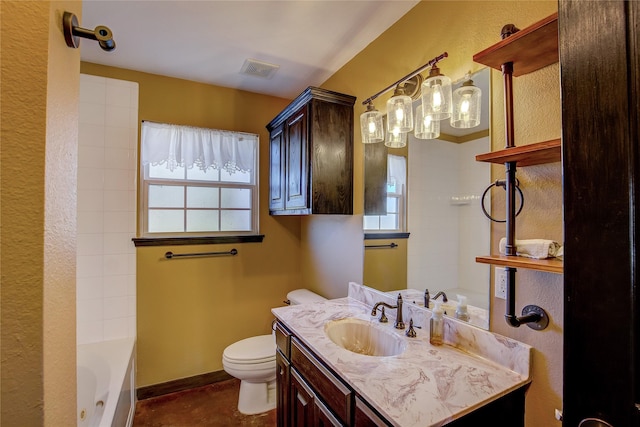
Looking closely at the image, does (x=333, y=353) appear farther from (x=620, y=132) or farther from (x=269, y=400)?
(x=269, y=400)

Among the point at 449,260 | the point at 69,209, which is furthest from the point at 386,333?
the point at 69,209

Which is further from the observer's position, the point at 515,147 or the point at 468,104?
the point at 468,104

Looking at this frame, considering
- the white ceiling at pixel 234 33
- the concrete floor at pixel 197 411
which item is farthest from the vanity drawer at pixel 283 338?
the white ceiling at pixel 234 33

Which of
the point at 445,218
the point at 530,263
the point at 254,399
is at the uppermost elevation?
the point at 445,218

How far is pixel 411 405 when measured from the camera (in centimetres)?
85

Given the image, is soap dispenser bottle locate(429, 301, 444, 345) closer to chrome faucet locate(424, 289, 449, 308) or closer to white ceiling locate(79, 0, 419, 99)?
chrome faucet locate(424, 289, 449, 308)

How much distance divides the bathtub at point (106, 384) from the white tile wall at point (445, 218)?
1.68 m

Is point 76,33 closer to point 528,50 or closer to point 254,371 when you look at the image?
point 528,50

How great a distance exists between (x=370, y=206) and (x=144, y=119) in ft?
6.17

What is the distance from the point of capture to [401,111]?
139 centimetres

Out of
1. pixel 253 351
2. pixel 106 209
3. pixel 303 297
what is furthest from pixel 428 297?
pixel 106 209

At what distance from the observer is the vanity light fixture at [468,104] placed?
1130 mm

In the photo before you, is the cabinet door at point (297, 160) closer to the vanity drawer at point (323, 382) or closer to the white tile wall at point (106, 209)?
the vanity drawer at point (323, 382)

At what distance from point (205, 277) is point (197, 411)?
96cm
